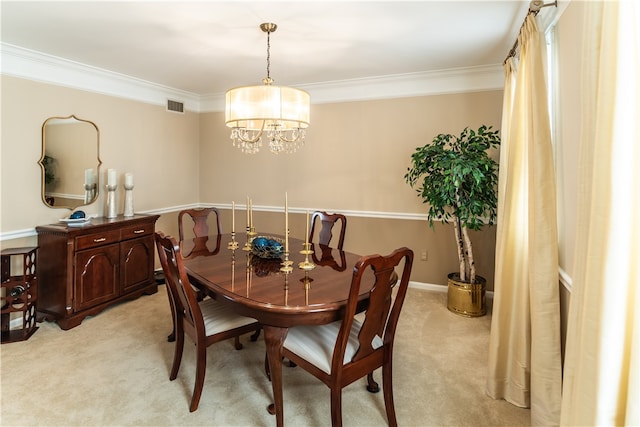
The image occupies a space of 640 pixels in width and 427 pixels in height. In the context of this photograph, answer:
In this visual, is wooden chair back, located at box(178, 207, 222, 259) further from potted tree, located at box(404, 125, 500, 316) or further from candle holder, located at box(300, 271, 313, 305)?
potted tree, located at box(404, 125, 500, 316)

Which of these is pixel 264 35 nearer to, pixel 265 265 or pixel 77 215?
pixel 265 265

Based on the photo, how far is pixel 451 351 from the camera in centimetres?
271

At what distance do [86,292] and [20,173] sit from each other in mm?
1225

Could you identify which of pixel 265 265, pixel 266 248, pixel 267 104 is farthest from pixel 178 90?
pixel 265 265

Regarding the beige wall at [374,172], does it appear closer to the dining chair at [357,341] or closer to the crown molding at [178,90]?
the crown molding at [178,90]

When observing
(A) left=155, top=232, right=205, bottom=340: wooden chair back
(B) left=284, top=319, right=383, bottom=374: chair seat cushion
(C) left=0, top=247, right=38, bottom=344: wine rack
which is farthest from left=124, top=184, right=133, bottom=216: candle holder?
(B) left=284, top=319, right=383, bottom=374: chair seat cushion

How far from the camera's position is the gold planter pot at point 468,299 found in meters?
3.35

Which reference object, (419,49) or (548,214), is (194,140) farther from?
(548,214)

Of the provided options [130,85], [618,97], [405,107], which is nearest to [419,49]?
[405,107]

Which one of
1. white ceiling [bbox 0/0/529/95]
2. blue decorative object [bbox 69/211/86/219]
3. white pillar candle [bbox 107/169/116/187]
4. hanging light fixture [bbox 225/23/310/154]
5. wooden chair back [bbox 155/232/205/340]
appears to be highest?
white ceiling [bbox 0/0/529/95]

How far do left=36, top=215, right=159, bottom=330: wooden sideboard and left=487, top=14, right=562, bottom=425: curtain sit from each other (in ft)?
11.2

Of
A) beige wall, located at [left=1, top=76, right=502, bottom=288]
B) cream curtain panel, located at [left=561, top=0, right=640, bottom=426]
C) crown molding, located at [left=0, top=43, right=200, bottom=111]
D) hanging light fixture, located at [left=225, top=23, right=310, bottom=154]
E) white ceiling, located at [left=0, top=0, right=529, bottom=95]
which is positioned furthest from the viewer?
beige wall, located at [left=1, top=76, right=502, bottom=288]

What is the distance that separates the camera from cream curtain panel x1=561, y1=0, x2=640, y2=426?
0.97 m

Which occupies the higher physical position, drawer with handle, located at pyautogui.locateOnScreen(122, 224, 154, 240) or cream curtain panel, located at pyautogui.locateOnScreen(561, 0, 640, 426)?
cream curtain panel, located at pyautogui.locateOnScreen(561, 0, 640, 426)
